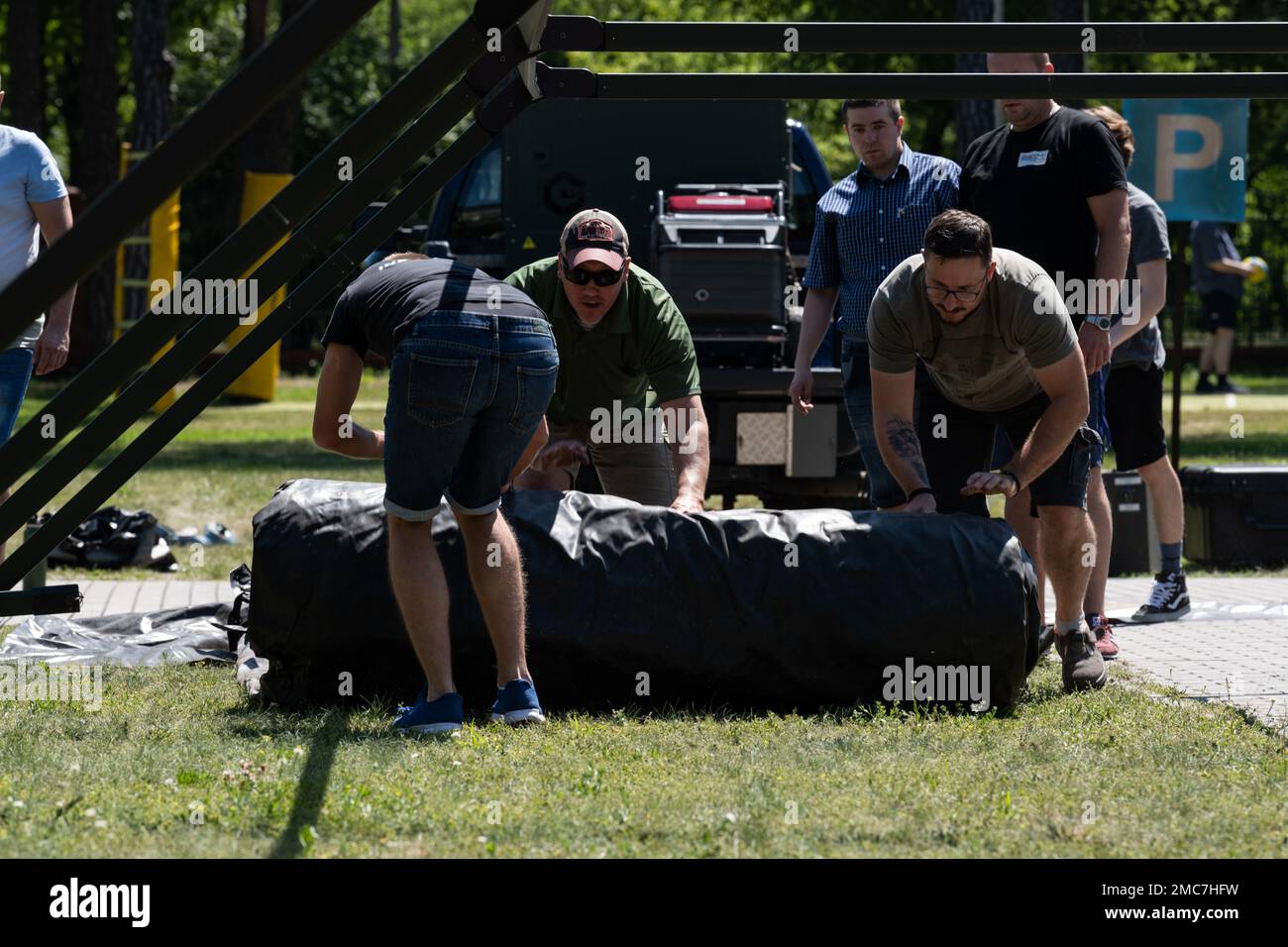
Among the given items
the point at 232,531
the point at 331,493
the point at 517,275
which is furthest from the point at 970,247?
the point at 232,531

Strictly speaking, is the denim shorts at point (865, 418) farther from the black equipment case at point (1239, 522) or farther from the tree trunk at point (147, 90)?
the tree trunk at point (147, 90)

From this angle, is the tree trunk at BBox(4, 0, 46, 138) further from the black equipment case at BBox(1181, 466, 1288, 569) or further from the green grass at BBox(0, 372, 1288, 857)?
the green grass at BBox(0, 372, 1288, 857)

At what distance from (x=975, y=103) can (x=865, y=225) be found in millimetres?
10175

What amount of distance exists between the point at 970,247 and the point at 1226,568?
471 cm

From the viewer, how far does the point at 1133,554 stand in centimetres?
931

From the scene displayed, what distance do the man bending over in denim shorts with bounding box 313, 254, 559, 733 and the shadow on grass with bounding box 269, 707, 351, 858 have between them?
225 millimetres

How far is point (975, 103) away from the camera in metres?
16.5

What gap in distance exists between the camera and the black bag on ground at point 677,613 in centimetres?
552

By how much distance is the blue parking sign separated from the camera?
33.2 feet

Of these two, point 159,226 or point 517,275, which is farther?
point 159,226

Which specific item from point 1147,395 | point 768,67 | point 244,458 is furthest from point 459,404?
point 768,67

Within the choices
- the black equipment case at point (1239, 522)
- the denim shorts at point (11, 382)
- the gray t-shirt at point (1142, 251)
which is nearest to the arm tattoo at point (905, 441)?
the gray t-shirt at point (1142, 251)
